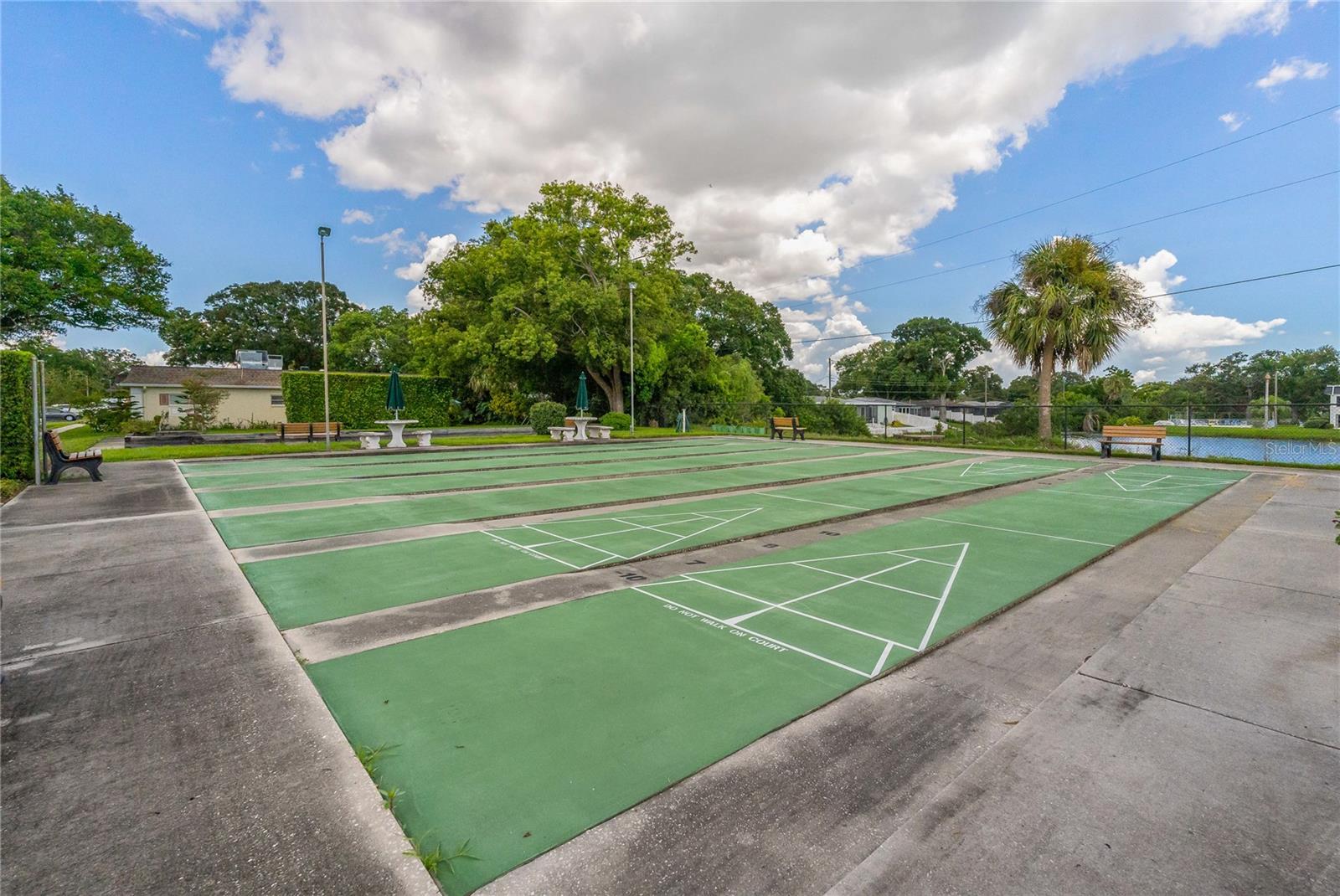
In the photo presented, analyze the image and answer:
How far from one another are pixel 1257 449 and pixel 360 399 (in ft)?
118

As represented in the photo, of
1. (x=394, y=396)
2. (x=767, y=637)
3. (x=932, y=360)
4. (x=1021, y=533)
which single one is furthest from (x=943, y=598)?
(x=932, y=360)

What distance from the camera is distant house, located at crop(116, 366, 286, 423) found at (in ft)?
107

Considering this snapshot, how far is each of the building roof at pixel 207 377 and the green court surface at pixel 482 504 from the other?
3053cm

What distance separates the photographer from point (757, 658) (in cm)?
373

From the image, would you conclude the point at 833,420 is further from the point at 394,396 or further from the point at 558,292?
the point at 394,396

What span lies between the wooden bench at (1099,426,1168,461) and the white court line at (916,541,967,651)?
14.5 meters

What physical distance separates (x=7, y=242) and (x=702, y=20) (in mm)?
27134

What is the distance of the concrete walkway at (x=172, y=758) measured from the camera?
6.39ft

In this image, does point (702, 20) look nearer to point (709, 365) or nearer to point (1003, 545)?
point (1003, 545)

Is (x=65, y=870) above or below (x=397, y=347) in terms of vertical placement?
below

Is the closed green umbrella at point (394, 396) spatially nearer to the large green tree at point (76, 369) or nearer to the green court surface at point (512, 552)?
the large green tree at point (76, 369)

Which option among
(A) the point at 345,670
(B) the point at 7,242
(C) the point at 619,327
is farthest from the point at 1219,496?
(B) the point at 7,242

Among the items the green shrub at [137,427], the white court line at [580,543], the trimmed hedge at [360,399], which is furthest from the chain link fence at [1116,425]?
the green shrub at [137,427]

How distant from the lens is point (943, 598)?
16.4 ft
